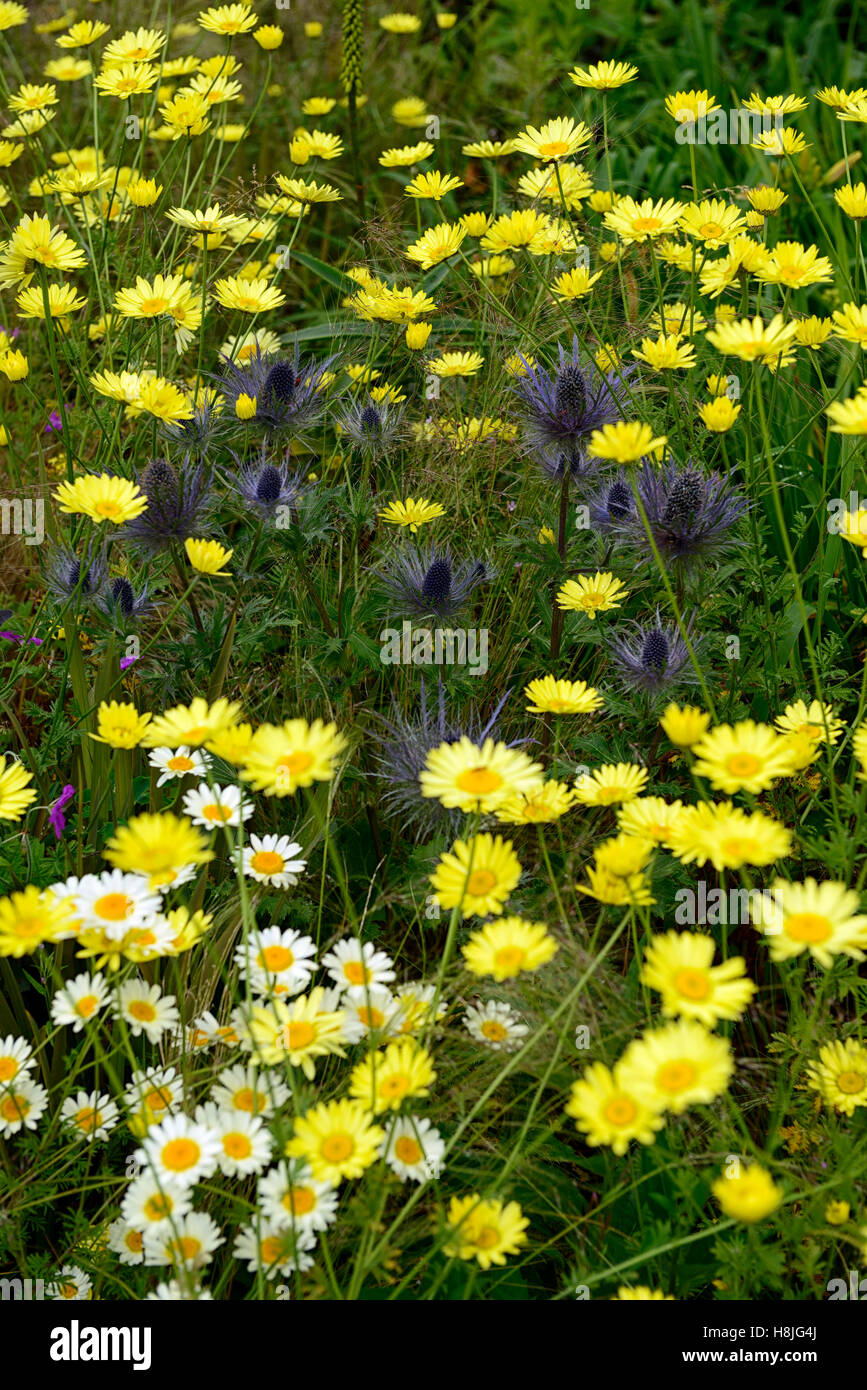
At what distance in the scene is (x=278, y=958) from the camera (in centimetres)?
164

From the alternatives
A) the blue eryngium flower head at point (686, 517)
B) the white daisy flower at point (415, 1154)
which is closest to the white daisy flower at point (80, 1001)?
the white daisy flower at point (415, 1154)

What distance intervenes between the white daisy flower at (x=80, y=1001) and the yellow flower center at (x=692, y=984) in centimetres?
74

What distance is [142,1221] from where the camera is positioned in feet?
4.70

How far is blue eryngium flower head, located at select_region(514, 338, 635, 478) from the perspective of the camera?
2223mm

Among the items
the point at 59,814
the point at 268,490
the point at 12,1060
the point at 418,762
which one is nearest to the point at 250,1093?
the point at 12,1060

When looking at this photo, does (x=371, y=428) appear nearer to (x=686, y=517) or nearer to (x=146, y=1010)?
(x=686, y=517)

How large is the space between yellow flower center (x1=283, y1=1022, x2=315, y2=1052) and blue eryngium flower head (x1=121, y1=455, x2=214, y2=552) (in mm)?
1029

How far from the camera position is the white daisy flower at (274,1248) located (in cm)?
135

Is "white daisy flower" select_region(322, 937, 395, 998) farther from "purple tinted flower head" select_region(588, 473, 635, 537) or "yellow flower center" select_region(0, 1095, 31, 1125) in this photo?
"purple tinted flower head" select_region(588, 473, 635, 537)

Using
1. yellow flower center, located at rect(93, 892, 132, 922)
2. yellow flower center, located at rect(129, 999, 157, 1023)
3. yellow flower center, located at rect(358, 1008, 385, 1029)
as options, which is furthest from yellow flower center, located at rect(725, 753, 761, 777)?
yellow flower center, located at rect(129, 999, 157, 1023)

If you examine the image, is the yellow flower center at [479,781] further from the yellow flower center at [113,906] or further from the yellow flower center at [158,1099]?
the yellow flower center at [158,1099]

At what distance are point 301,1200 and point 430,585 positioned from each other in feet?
3.60

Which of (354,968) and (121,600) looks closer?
(354,968)

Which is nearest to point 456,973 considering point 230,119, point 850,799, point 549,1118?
point 549,1118
